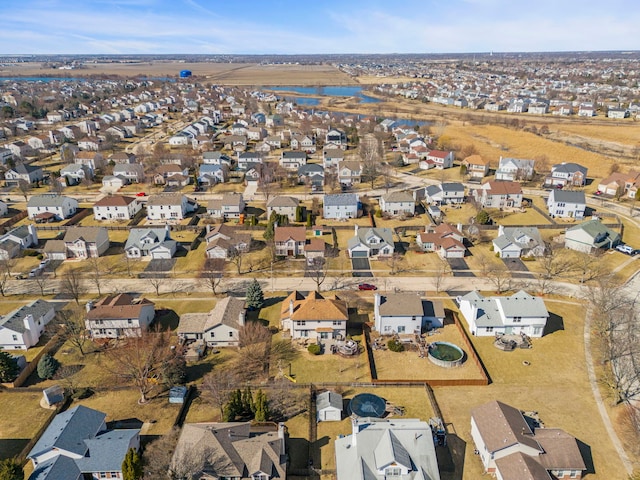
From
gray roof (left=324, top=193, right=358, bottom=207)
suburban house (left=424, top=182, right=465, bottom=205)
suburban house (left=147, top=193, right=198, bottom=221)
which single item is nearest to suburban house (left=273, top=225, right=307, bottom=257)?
gray roof (left=324, top=193, right=358, bottom=207)

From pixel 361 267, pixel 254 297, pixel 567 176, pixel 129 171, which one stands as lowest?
pixel 361 267

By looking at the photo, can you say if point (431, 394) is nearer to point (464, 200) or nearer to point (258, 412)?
point (258, 412)

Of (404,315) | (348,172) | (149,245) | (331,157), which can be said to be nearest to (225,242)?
(149,245)

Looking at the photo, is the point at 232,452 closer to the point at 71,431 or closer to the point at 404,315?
the point at 71,431

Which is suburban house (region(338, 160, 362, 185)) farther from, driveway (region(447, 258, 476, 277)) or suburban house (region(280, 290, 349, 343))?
suburban house (region(280, 290, 349, 343))

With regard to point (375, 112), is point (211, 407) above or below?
below

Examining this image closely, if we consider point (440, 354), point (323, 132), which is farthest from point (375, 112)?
point (440, 354)
